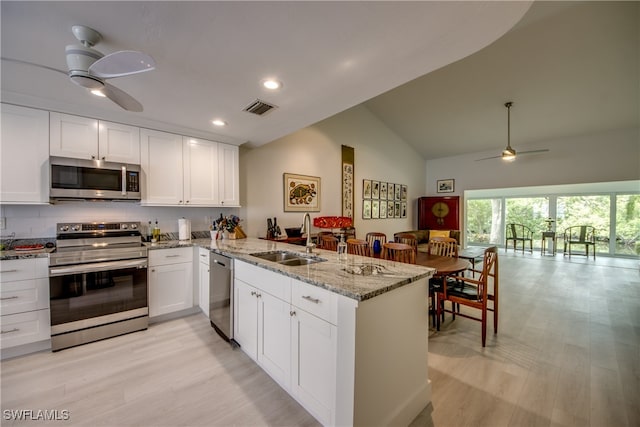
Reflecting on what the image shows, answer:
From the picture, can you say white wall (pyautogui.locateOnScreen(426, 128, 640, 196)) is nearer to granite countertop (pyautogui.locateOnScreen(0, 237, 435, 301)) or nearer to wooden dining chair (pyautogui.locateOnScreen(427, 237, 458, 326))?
wooden dining chair (pyautogui.locateOnScreen(427, 237, 458, 326))

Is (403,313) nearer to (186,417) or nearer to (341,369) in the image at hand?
(341,369)

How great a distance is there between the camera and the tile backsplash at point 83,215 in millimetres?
2564

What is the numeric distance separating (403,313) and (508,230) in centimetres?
896

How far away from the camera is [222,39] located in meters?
1.59

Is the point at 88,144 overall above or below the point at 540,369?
above

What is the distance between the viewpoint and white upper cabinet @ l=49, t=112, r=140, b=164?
8.20 feet

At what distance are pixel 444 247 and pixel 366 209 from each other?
2716 mm

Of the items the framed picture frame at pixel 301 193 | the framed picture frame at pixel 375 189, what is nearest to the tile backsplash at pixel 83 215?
the framed picture frame at pixel 301 193

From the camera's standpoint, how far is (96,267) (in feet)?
7.85

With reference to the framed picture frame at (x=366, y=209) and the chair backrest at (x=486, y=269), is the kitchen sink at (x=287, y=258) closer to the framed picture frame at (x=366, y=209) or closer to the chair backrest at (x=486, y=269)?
the chair backrest at (x=486, y=269)

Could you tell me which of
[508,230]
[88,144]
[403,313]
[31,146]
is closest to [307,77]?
[403,313]

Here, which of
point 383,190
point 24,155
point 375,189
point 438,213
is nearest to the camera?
point 24,155

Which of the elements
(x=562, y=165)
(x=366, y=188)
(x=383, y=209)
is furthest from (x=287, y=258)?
(x=562, y=165)

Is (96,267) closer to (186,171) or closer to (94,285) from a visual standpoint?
(94,285)
